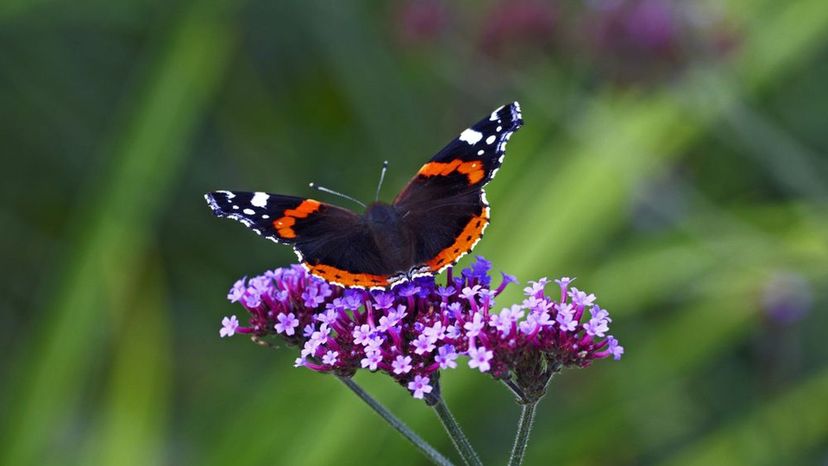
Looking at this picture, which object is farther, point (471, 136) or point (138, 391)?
point (138, 391)

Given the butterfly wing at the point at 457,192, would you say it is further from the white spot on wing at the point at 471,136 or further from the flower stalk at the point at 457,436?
the flower stalk at the point at 457,436

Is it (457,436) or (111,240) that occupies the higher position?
(111,240)

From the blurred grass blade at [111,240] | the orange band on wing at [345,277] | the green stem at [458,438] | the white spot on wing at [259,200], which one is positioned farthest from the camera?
the blurred grass blade at [111,240]

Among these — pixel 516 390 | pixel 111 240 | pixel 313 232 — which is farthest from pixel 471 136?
pixel 111 240

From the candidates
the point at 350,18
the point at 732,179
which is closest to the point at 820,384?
the point at 732,179

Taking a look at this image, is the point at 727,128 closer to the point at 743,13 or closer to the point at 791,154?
the point at 743,13

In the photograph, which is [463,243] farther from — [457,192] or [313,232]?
[313,232]

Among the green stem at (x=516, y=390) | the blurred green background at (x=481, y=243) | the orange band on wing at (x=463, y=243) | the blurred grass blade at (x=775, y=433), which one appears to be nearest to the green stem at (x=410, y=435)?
the green stem at (x=516, y=390)
